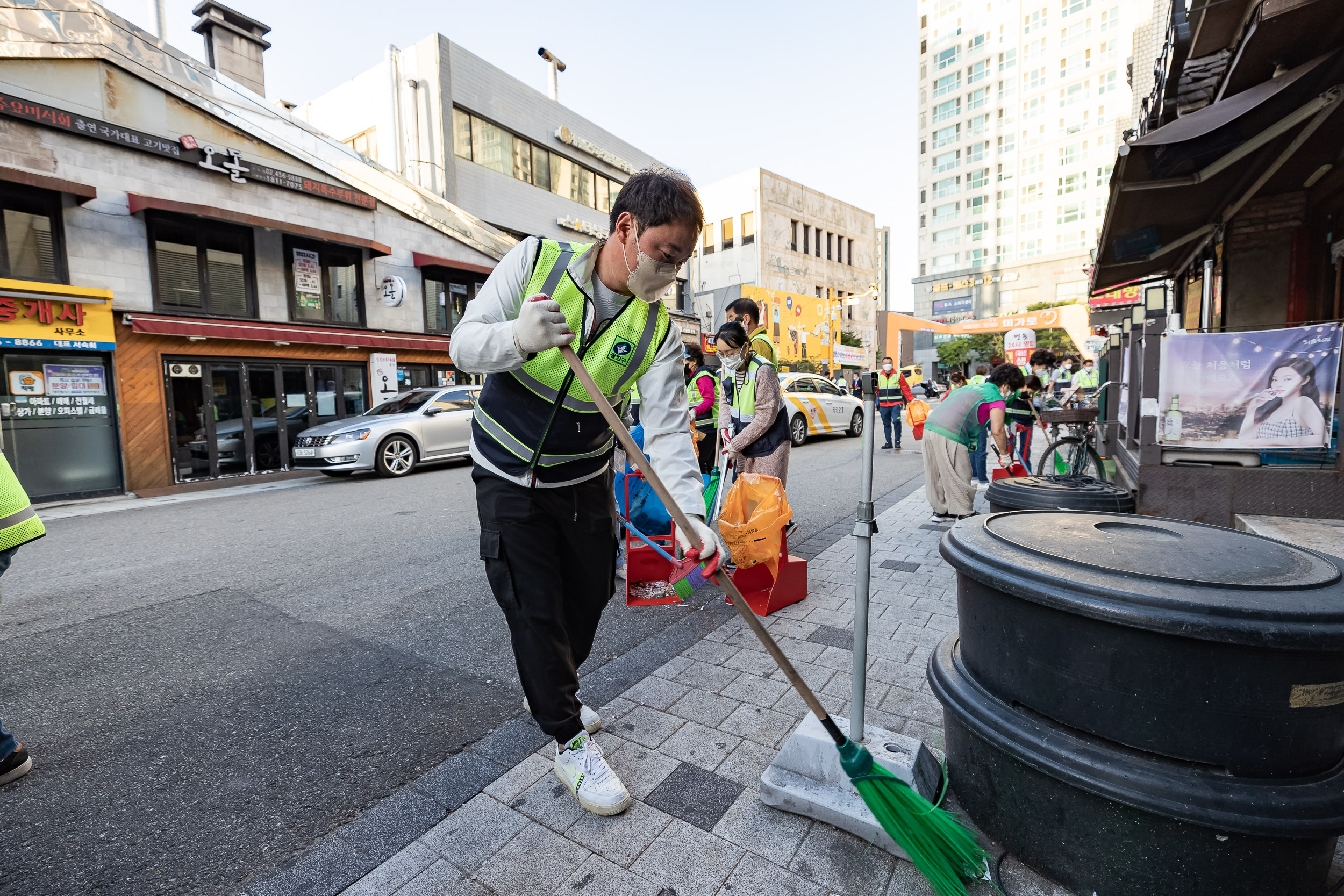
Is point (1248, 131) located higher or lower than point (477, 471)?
higher

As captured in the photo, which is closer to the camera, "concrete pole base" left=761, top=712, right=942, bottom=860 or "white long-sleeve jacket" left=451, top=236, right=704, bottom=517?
"white long-sleeve jacket" left=451, top=236, right=704, bottom=517

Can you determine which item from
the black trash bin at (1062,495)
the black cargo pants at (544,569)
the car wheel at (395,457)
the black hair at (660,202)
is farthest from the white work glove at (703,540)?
the car wheel at (395,457)

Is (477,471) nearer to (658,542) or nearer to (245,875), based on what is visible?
(245,875)

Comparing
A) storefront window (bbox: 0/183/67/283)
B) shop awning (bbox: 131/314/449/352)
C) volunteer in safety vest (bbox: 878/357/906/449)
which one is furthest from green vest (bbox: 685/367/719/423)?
storefront window (bbox: 0/183/67/283)

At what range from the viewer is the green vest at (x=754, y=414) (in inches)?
195

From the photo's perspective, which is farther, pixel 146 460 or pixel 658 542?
pixel 146 460

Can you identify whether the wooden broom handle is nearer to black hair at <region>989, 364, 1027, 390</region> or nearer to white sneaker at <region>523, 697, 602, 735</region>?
white sneaker at <region>523, 697, 602, 735</region>

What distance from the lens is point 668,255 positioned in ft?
6.73

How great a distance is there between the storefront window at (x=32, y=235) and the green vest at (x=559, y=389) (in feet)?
41.2

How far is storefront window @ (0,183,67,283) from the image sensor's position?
9828mm

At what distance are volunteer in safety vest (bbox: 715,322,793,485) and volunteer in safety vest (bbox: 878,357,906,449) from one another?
7476 mm

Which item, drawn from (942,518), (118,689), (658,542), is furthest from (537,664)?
(942,518)

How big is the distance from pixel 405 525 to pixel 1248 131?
8.00 m

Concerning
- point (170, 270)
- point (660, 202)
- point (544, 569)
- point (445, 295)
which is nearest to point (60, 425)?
point (170, 270)
